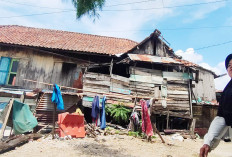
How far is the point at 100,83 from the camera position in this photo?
11.5 m

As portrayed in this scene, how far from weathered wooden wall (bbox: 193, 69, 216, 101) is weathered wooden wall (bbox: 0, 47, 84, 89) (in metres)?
16.2

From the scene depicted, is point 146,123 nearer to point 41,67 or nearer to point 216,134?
point 216,134

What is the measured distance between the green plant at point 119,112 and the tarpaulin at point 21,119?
4.61 metres

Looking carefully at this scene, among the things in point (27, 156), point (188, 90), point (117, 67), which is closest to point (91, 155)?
point (27, 156)

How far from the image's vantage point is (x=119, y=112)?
10492mm

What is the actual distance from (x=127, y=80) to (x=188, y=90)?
4955mm

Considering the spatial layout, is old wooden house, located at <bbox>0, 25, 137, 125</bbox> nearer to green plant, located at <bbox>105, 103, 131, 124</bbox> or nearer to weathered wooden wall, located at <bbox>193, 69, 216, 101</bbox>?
green plant, located at <bbox>105, 103, 131, 124</bbox>

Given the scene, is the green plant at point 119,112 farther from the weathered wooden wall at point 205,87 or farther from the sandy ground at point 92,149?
the weathered wooden wall at point 205,87

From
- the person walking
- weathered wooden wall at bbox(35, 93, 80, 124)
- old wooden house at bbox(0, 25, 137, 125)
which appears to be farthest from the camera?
old wooden house at bbox(0, 25, 137, 125)

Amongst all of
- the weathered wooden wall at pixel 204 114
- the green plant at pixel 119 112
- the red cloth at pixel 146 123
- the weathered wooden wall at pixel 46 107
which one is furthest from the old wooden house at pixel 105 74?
the red cloth at pixel 146 123

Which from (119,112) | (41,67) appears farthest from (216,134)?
(41,67)

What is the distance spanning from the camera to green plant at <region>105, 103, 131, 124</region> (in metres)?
10.5

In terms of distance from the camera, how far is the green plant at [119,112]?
34.4ft

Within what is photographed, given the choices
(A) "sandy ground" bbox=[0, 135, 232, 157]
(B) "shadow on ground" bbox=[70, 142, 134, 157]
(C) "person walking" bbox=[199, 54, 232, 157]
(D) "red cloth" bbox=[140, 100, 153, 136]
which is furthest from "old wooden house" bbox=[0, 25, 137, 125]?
(C) "person walking" bbox=[199, 54, 232, 157]
